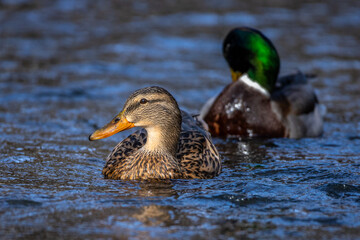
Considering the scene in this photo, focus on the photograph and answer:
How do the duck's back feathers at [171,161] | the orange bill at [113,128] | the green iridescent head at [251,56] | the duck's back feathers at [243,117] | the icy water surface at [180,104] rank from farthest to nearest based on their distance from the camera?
the green iridescent head at [251,56] < the duck's back feathers at [243,117] < the duck's back feathers at [171,161] < the orange bill at [113,128] < the icy water surface at [180,104]

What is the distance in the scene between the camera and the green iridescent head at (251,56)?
29.5 ft

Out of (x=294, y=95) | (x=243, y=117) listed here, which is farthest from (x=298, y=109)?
(x=243, y=117)

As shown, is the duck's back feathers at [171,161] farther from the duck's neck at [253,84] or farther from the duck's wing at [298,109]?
the duck's wing at [298,109]

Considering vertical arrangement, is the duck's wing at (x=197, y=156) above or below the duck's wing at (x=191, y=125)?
A: below

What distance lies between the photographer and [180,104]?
10.3m

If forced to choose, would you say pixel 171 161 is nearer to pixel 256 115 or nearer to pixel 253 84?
pixel 256 115

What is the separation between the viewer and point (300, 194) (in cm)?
607

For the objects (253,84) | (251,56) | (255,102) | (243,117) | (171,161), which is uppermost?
(251,56)

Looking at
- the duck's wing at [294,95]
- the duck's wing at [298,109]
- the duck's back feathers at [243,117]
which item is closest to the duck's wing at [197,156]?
the duck's back feathers at [243,117]

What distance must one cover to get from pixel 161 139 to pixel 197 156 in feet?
1.52

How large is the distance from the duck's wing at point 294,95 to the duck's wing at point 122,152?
9.01 feet

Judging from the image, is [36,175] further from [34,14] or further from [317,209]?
[34,14]

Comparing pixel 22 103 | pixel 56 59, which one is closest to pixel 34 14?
pixel 56 59

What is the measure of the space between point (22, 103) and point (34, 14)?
18.7ft
